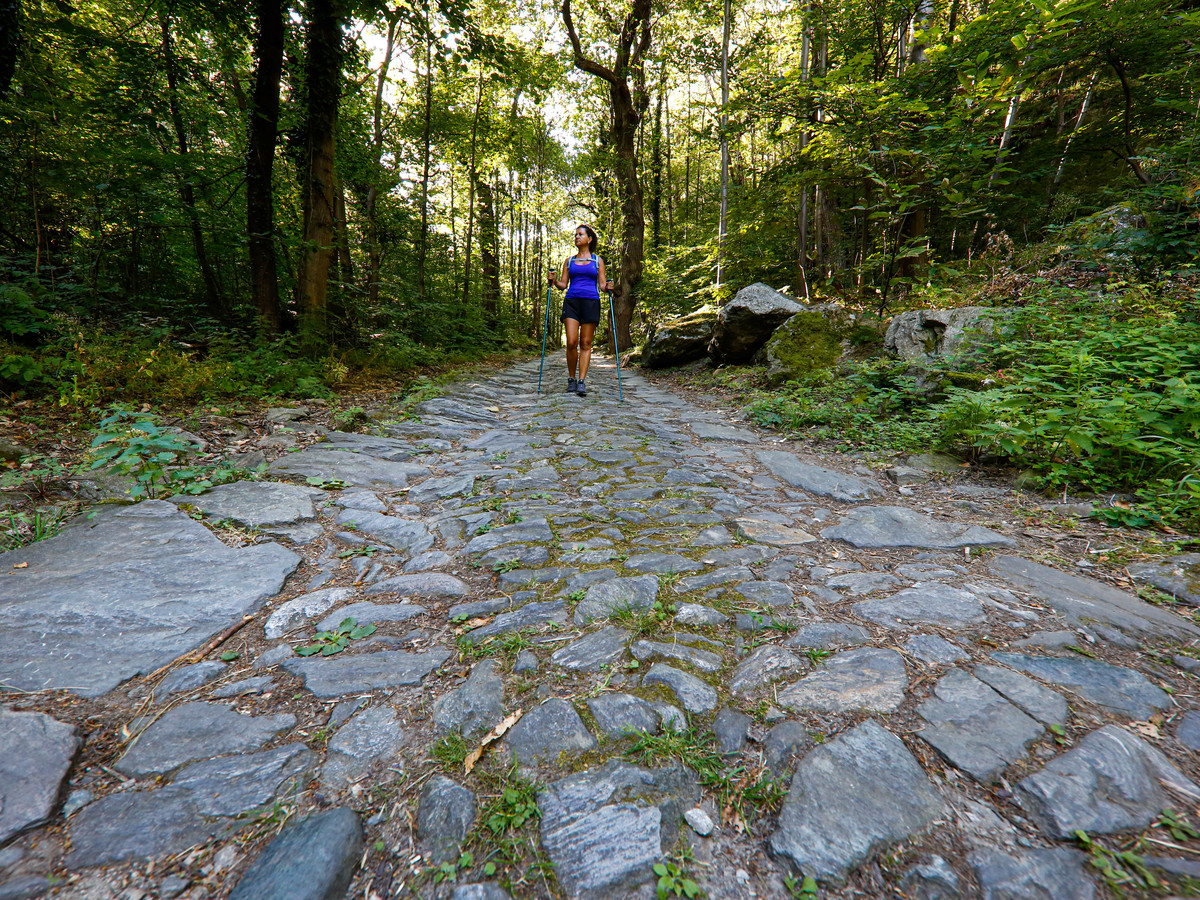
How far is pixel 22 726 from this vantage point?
4.30 ft

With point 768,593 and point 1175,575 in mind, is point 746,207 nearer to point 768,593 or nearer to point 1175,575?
point 1175,575

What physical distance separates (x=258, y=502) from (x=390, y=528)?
2.72 feet

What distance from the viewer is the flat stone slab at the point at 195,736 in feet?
4.24

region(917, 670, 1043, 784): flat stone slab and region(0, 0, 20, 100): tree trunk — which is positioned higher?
region(0, 0, 20, 100): tree trunk

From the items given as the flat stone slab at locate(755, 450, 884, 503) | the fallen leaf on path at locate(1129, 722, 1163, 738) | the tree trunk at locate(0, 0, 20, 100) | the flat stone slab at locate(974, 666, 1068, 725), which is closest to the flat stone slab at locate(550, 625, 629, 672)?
the flat stone slab at locate(974, 666, 1068, 725)

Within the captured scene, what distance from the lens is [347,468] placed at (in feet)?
12.1

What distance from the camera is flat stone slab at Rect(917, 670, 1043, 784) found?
1.21 m

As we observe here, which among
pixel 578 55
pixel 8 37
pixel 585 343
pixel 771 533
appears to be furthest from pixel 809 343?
pixel 578 55

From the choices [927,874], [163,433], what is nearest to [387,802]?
[927,874]

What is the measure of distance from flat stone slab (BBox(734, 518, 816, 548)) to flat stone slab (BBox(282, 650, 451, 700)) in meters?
1.71

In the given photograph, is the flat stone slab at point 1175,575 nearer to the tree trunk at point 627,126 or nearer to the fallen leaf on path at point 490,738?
the fallen leaf on path at point 490,738

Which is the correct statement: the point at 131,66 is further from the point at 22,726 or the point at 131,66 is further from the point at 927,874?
the point at 927,874

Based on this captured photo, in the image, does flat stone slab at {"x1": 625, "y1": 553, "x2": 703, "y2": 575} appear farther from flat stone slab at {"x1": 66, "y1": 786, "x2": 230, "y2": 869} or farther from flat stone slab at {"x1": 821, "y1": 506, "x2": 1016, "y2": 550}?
flat stone slab at {"x1": 66, "y1": 786, "x2": 230, "y2": 869}

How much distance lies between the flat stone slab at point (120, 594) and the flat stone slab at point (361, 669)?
49 centimetres
